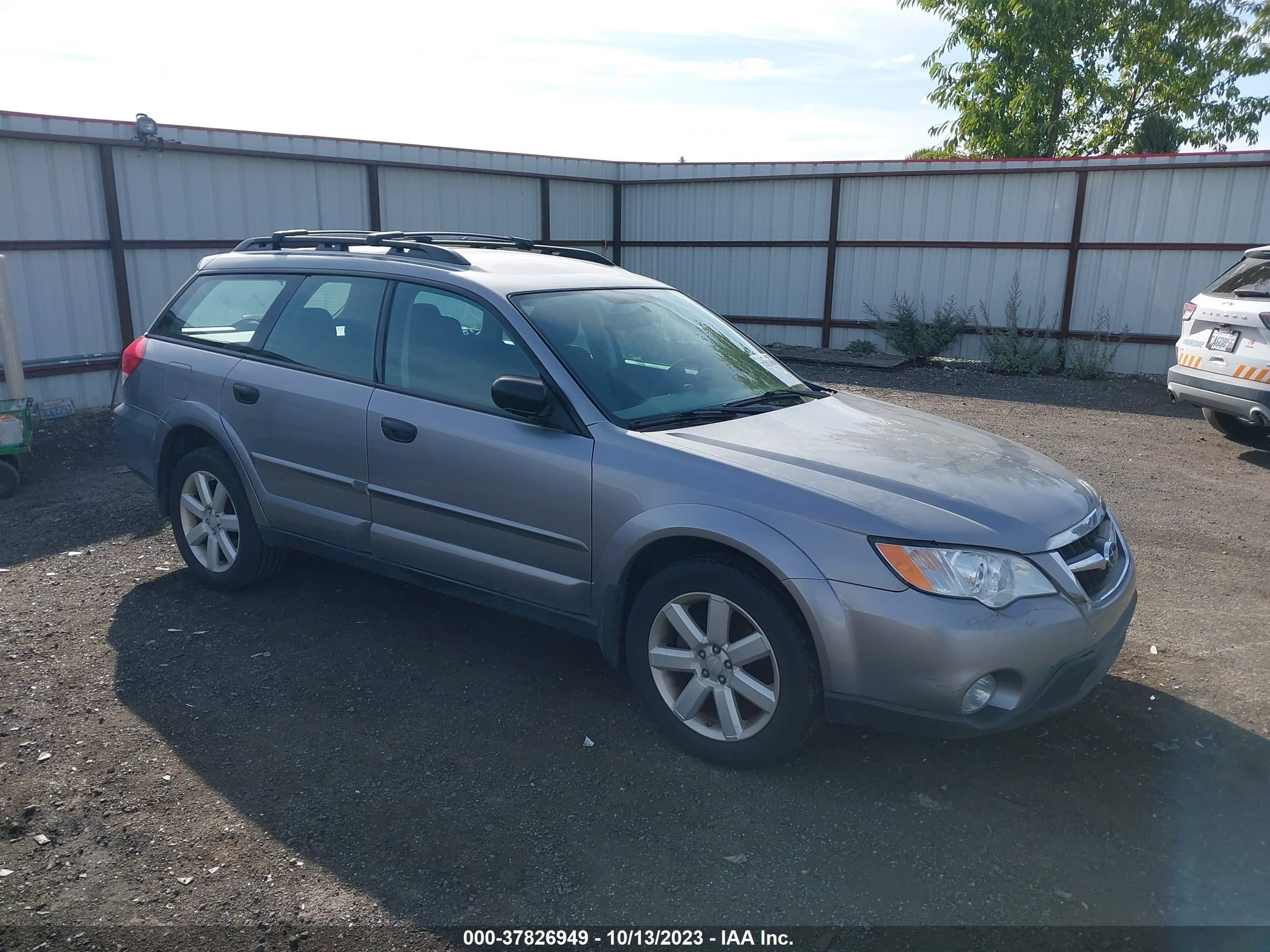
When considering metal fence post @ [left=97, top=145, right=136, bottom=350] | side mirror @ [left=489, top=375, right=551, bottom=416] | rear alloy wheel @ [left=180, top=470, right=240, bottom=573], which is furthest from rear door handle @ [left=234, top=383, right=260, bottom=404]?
metal fence post @ [left=97, top=145, right=136, bottom=350]

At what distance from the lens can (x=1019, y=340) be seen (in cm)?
1413

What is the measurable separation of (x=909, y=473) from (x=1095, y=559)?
733 mm

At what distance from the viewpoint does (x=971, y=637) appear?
10.3 ft

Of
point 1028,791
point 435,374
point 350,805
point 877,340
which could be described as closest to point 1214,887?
point 1028,791

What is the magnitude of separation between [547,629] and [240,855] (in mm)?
2059

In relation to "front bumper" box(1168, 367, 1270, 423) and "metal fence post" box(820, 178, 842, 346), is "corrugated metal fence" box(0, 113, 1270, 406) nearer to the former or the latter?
"metal fence post" box(820, 178, 842, 346)

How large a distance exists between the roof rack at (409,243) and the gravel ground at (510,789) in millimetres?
1842

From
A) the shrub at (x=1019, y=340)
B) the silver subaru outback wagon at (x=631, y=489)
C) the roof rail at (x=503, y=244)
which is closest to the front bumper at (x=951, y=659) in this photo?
the silver subaru outback wagon at (x=631, y=489)

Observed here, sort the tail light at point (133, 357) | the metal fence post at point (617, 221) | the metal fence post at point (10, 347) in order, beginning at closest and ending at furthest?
the tail light at point (133, 357), the metal fence post at point (10, 347), the metal fence post at point (617, 221)

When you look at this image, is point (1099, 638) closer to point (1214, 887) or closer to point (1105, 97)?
point (1214, 887)

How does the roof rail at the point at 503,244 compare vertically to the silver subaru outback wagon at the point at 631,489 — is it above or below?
above

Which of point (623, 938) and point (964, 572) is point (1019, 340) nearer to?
point (964, 572)

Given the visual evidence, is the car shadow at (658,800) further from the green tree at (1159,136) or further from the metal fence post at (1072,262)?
the green tree at (1159,136)

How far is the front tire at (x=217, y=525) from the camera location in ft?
16.9
